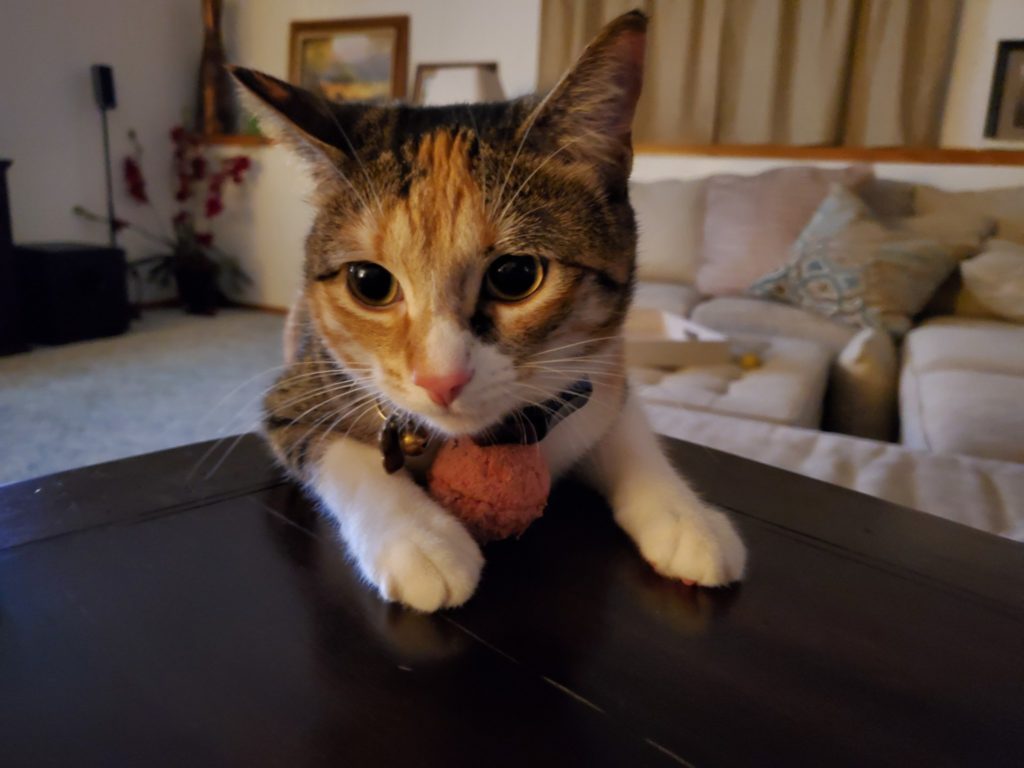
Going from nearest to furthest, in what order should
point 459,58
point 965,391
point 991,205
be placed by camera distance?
1. point 965,391
2. point 991,205
3. point 459,58

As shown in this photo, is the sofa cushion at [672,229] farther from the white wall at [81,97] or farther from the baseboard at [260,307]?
the white wall at [81,97]

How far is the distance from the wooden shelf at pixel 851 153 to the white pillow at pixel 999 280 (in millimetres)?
563

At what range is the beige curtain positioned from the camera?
278 centimetres

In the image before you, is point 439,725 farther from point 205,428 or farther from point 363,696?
point 205,428

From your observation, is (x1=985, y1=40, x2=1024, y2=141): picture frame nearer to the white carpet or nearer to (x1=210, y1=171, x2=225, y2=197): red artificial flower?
the white carpet

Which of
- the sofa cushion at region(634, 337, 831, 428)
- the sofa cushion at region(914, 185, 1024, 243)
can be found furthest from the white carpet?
the sofa cushion at region(914, 185, 1024, 243)

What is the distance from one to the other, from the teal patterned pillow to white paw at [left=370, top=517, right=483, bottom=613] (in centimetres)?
207

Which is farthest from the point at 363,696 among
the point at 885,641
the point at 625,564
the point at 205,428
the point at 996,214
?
the point at 996,214

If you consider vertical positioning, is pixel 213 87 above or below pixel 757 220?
above

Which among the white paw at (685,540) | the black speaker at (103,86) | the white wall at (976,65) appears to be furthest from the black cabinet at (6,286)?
the white wall at (976,65)

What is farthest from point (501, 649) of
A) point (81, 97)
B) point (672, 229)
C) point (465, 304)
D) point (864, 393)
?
point (81, 97)

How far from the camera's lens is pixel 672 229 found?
3.04m

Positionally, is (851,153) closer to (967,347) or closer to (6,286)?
(967,347)

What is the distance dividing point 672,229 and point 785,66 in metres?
0.83
